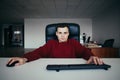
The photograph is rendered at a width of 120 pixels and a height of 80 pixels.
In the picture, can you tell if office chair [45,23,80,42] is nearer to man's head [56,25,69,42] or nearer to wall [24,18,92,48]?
man's head [56,25,69,42]

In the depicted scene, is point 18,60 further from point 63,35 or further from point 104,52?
point 104,52

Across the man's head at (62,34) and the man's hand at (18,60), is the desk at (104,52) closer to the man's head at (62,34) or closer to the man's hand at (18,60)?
the man's head at (62,34)

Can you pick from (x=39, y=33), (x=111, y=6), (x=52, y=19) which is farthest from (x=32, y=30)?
(x=111, y=6)

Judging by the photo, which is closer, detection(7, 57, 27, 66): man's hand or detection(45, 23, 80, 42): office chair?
detection(7, 57, 27, 66): man's hand

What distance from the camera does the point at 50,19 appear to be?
10172 millimetres

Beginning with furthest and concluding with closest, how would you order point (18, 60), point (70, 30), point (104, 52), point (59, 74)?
point (104, 52) < point (70, 30) < point (18, 60) < point (59, 74)

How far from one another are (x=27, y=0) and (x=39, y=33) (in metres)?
4.54

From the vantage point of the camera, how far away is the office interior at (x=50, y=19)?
6.00m

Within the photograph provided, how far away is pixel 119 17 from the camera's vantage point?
542cm

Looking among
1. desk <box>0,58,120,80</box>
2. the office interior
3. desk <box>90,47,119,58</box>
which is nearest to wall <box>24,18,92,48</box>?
the office interior

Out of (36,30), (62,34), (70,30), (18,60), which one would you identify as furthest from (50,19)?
(18,60)

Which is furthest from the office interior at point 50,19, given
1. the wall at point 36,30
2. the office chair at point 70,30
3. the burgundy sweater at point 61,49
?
the burgundy sweater at point 61,49

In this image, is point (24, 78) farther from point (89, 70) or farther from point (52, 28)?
point (52, 28)

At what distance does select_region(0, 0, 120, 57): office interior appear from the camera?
6000 millimetres
